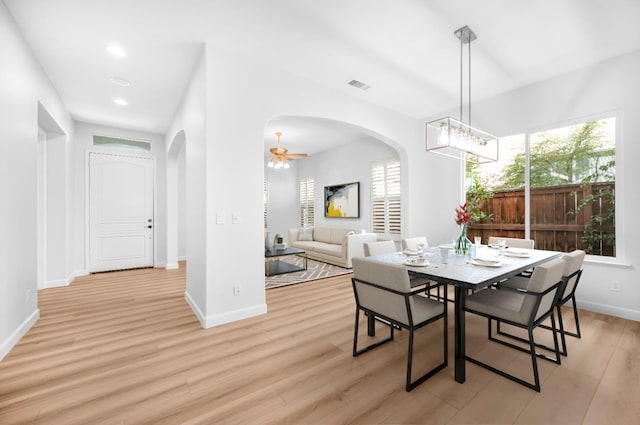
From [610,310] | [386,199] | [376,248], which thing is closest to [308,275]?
[376,248]

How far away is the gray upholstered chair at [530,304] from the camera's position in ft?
6.06

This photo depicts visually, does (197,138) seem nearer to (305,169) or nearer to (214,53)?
(214,53)

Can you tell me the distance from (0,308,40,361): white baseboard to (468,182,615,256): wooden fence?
5.87 meters

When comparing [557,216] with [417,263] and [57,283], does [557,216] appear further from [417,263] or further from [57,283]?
[57,283]

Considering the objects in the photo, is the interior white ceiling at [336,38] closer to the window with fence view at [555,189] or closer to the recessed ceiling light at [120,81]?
the recessed ceiling light at [120,81]

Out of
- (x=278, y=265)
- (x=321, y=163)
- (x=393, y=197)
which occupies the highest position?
(x=321, y=163)

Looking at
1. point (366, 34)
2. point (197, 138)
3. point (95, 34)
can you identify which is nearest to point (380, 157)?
point (366, 34)

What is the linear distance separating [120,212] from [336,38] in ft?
17.6

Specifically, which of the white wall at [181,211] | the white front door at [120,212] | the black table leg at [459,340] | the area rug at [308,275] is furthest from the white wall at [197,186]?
the white wall at [181,211]

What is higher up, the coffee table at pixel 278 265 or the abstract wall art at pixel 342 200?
the abstract wall art at pixel 342 200

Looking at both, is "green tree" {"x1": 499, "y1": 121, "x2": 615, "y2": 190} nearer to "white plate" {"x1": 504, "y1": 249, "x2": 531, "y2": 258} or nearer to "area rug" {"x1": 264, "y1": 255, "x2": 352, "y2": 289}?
"white plate" {"x1": 504, "y1": 249, "x2": 531, "y2": 258}

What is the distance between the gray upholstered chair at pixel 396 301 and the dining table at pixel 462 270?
4.5 inches

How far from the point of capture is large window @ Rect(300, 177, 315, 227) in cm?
855

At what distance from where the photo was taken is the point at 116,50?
2.99 meters
